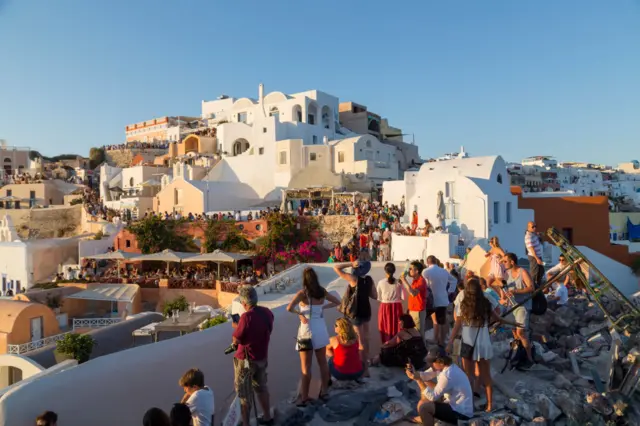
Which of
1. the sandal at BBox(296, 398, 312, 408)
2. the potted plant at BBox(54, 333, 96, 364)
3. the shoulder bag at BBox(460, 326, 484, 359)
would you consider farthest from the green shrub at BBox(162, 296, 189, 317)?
the shoulder bag at BBox(460, 326, 484, 359)

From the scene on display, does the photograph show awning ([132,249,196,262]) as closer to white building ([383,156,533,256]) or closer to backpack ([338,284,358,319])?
white building ([383,156,533,256])

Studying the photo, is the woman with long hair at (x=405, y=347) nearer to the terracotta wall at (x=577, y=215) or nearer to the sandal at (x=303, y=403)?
the sandal at (x=303, y=403)

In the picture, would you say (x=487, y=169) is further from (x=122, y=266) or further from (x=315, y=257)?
(x=122, y=266)

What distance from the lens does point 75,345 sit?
11977 mm

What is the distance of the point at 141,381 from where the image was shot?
15.6ft

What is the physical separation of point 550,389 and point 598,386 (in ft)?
1.94

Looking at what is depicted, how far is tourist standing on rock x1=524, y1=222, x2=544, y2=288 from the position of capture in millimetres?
7191

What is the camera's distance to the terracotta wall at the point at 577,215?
69.5 ft

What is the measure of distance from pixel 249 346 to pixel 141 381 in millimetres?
1119

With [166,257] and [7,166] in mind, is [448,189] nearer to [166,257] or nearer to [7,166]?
[166,257]

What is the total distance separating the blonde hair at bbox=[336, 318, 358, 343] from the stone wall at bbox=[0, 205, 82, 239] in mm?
40579

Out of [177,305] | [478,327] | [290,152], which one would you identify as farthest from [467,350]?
[290,152]

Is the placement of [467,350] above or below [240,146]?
below

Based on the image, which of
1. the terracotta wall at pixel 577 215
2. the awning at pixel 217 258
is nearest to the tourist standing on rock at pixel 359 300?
the awning at pixel 217 258
